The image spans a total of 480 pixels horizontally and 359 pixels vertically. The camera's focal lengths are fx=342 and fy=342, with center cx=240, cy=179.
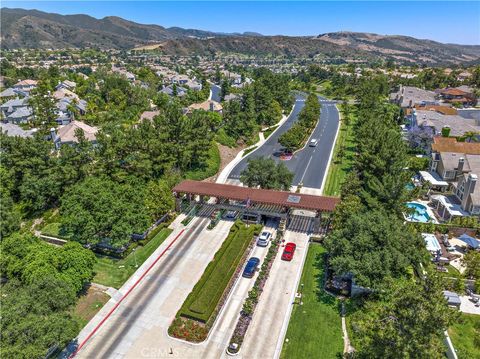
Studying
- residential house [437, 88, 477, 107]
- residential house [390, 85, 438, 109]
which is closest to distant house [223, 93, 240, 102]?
residential house [390, 85, 438, 109]

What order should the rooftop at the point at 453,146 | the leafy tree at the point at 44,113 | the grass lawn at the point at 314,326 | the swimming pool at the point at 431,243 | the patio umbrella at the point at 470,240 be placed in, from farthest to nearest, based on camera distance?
the leafy tree at the point at 44,113, the rooftop at the point at 453,146, the patio umbrella at the point at 470,240, the swimming pool at the point at 431,243, the grass lawn at the point at 314,326

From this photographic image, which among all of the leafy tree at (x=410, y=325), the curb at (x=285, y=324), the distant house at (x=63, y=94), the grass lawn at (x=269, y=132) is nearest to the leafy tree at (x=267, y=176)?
the curb at (x=285, y=324)

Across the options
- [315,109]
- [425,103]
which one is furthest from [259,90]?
[425,103]

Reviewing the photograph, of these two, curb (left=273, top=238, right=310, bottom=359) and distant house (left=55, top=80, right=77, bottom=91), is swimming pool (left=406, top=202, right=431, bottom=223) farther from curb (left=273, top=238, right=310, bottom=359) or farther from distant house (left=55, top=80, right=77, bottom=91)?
distant house (left=55, top=80, right=77, bottom=91)

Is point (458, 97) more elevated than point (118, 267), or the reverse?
point (458, 97)

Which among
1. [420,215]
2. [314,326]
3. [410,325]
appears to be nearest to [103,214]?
[314,326]

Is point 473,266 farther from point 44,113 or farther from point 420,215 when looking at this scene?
point 44,113

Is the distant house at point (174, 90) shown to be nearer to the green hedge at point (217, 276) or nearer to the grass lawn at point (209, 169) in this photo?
the grass lawn at point (209, 169)
